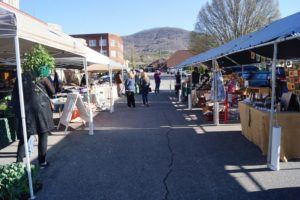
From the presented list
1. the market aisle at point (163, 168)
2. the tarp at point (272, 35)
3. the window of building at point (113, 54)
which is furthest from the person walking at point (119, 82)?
the window of building at point (113, 54)

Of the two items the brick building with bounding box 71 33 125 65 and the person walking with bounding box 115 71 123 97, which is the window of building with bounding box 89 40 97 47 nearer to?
the brick building with bounding box 71 33 125 65

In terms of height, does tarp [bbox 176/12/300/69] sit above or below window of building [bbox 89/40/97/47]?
below

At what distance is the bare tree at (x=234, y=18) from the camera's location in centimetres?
5581

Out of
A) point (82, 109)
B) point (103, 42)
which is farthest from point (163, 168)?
point (103, 42)

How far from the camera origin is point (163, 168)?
6.61 metres

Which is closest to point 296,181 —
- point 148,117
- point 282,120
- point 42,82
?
point 282,120

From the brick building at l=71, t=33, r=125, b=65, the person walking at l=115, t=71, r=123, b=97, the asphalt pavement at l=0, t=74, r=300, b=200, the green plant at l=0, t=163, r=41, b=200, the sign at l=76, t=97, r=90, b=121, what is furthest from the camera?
the brick building at l=71, t=33, r=125, b=65

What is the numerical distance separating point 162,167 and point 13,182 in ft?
8.56

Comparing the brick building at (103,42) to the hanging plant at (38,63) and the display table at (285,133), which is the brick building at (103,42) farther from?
the hanging plant at (38,63)

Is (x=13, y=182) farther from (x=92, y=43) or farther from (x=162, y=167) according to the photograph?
(x=92, y=43)

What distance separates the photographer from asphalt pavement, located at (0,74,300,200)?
5.41 meters

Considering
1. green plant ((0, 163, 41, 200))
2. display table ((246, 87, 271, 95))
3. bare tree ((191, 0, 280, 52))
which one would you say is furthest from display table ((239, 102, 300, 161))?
bare tree ((191, 0, 280, 52))

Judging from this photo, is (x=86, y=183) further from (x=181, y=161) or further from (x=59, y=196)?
(x=181, y=161)

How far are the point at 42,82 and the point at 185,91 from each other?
538 inches
